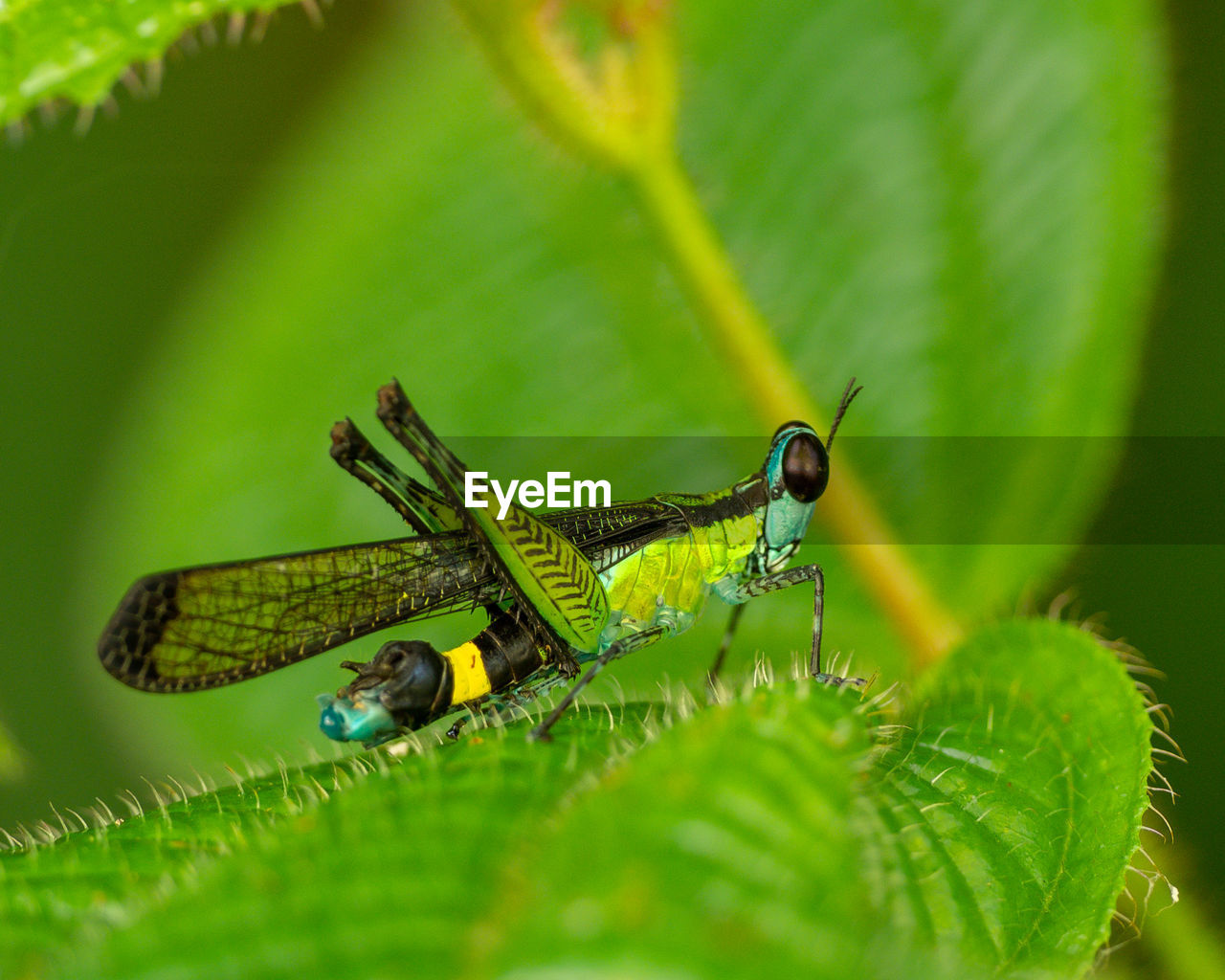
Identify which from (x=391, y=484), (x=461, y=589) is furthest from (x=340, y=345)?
(x=461, y=589)

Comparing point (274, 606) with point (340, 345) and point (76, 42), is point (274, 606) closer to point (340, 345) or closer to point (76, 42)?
point (76, 42)

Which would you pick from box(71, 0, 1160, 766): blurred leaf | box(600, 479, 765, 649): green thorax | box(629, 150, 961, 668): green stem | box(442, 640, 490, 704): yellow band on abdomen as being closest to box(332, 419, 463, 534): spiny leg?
box(442, 640, 490, 704): yellow band on abdomen

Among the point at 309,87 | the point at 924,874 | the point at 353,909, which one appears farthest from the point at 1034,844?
the point at 309,87

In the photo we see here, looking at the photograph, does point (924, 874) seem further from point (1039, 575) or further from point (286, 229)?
point (286, 229)

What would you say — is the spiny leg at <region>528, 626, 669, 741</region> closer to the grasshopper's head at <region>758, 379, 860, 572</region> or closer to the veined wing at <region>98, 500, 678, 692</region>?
the veined wing at <region>98, 500, 678, 692</region>

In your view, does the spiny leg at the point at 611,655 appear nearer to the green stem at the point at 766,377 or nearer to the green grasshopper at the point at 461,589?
the green grasshopper at the point at 461,589

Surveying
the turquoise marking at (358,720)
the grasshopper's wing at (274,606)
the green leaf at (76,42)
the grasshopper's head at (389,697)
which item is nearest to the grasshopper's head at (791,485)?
the grasshopper's wing at (274,606)
